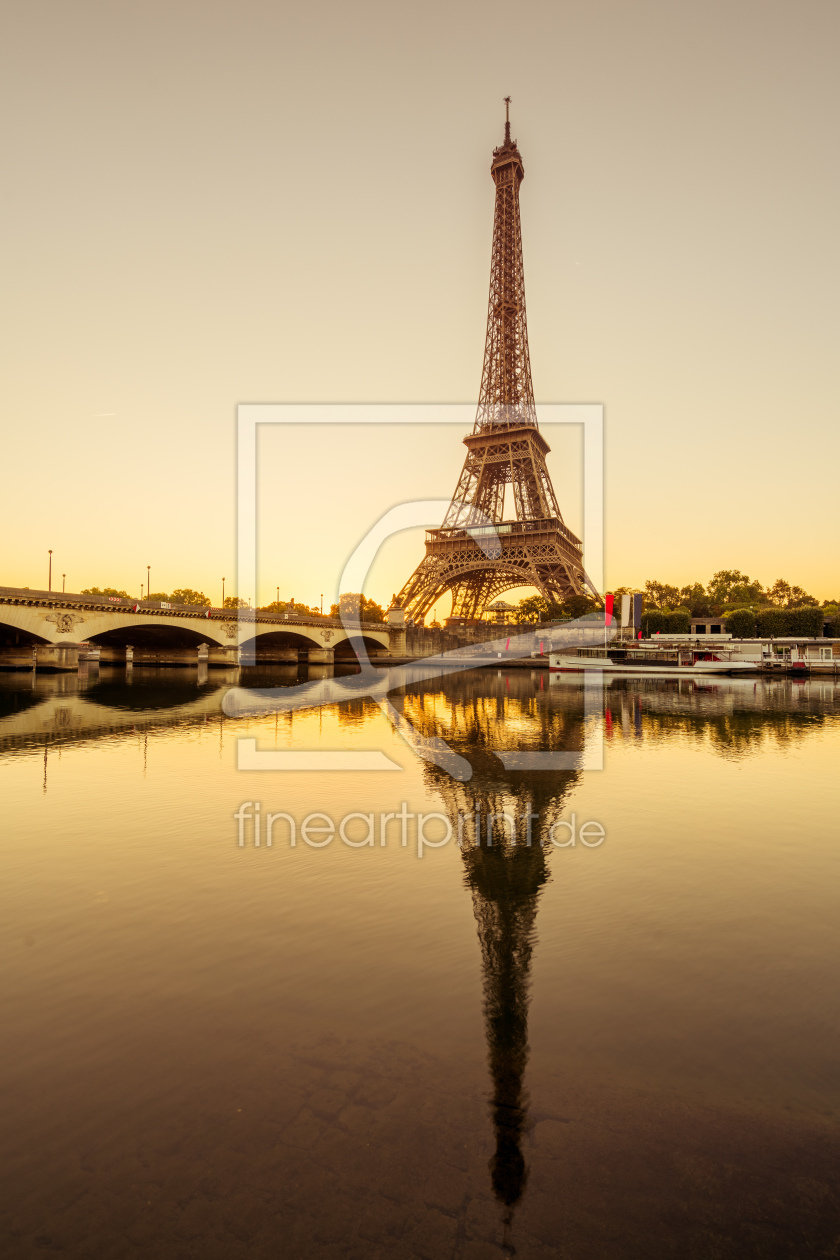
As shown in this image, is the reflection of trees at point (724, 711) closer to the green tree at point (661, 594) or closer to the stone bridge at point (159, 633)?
the stone bridge at point (159, 633)

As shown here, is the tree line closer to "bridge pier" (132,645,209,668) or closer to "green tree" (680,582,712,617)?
"green tree" (680,582,712,617)

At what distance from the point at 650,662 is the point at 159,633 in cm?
4343

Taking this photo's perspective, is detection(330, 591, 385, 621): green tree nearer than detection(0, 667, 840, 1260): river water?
No

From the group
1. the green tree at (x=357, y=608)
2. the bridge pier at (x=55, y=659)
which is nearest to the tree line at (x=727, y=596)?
the green tree at (x=357, y=608)

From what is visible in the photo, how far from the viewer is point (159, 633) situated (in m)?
62.7

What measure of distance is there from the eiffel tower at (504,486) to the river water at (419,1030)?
57969 millimetres

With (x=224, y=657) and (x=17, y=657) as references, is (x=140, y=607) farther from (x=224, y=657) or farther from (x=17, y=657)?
(x=224, y=657)

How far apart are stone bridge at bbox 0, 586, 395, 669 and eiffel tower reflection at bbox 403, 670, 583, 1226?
2765 centimetres

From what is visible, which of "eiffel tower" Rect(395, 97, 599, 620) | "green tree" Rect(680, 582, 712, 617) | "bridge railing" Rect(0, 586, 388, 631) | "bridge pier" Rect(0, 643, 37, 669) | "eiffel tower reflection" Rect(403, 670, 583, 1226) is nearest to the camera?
"eiffel tower reflection" Rect(403, 670, 583, 1226)

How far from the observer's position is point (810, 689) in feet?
153

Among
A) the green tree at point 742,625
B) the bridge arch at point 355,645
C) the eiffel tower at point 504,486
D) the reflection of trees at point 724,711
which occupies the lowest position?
the reflection of trees at point 724,711

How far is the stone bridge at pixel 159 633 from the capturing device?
144 feet

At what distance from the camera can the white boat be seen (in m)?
56.9

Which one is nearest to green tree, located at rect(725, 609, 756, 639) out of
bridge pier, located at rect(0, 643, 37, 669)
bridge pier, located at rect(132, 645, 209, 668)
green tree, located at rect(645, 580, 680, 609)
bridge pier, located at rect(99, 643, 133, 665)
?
green tree, located at rect(645, 580, 680, 609)
